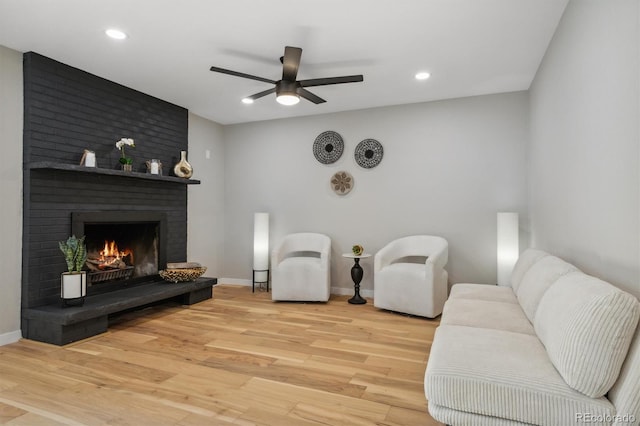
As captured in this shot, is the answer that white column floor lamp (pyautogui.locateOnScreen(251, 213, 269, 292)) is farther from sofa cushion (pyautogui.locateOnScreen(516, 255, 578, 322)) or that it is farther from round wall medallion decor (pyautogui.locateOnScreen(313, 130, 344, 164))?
sofa cushion (pyautogui.locateOnScreen(516, 255, 578, 322))

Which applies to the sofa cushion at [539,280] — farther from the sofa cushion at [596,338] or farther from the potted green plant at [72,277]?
the potted green plant at [72,277]

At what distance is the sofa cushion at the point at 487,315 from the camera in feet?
7.29

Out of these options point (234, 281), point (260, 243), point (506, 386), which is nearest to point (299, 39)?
point (506, 386)

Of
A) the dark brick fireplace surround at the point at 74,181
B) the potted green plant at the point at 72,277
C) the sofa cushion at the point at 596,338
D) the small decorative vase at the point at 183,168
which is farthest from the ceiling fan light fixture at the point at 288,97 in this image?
the sofa cushion at the point at 596,338

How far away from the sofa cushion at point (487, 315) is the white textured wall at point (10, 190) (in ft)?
11.9

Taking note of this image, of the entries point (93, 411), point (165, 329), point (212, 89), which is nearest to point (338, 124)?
point (212, 89)

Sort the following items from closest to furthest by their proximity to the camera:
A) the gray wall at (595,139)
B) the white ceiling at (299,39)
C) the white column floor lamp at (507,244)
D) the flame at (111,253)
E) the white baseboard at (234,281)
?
1. the gray wall at (595,139)
2. the white ceiling at (299,39)
3. the white column floor lamp at (507,244)
4. the flame at (111,253)
5. the white baseboard at (234,281)

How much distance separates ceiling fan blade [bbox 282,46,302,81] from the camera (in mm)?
2809

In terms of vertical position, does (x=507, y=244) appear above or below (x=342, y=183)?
below

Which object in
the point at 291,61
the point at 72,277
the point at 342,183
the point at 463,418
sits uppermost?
the point at 291,61

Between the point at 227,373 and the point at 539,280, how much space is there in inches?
86.3

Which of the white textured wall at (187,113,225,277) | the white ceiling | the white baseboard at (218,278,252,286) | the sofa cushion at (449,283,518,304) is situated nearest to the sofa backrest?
the sofa cushion at (449,283,518,304)

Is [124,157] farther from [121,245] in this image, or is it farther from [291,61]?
[291,61]

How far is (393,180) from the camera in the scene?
16.3ft
